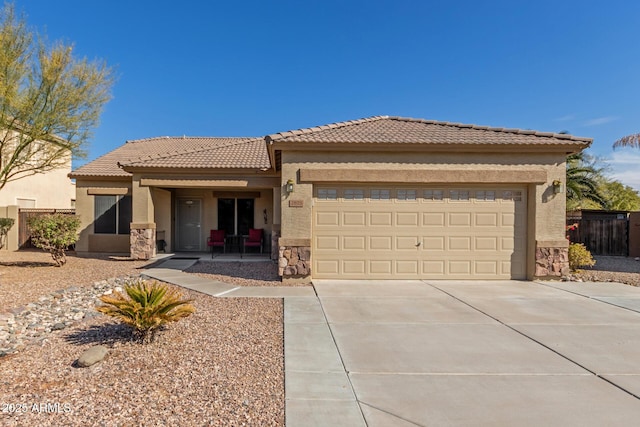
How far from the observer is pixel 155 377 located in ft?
12.9

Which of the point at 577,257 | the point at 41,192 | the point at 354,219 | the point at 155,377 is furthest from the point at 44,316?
the point at 41,192

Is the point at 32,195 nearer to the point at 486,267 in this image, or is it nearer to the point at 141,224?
the point at 141,224

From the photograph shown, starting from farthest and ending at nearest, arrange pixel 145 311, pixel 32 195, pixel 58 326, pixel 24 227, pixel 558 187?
pixel 32 195 → pixel 24 227 → pixel 558 187 → pixel 58 326 → pixel 145 311

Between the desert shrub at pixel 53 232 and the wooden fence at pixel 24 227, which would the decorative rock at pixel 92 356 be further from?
the wooden fence at pixel 24 227

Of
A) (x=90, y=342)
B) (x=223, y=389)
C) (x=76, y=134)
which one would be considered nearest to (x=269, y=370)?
(x=223, y=389)

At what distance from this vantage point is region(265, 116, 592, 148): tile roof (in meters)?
9.41

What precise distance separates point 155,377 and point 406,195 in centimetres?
751

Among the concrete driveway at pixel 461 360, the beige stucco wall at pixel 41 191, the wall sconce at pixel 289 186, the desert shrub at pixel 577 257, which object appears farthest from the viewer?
the beige stucco wall at pixel 41 191

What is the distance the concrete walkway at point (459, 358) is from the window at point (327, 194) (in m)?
2.66

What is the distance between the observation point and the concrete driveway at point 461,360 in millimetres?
3406

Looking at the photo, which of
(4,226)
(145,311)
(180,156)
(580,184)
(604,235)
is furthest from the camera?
(580,184)

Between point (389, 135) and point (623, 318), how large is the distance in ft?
20.8

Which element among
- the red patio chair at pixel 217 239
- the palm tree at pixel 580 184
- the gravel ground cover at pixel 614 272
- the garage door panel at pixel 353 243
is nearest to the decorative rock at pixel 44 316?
the garage door panel at pixel 353 243

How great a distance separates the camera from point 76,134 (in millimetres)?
11055
